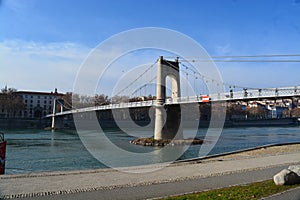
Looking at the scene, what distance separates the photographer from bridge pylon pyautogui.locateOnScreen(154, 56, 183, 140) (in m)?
33.8

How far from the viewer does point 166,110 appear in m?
35.1

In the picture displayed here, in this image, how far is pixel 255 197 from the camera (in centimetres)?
572

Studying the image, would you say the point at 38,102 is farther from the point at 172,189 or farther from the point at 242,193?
the point at 242,193

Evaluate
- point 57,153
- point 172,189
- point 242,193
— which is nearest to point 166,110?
point 57,153

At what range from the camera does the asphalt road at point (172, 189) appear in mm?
6098

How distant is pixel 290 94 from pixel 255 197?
22321mm

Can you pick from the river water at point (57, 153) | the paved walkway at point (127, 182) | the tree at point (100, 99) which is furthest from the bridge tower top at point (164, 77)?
the tree at point (100, 99)

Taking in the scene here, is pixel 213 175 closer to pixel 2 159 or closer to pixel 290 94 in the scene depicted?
pixel 2 159

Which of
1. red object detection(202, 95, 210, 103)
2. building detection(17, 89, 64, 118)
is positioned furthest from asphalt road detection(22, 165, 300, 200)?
building detection(17, 89, 64, 118)

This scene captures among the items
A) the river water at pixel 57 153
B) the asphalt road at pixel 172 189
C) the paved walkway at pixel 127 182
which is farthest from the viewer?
the river water at pixel 57 153

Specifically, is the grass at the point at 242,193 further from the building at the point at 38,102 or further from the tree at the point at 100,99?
the building at the point at 38,102

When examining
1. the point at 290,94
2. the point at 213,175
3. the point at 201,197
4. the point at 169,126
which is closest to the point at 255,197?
the point at 201,197

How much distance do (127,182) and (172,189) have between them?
133 cm

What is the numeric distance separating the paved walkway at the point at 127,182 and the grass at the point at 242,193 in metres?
0.61
